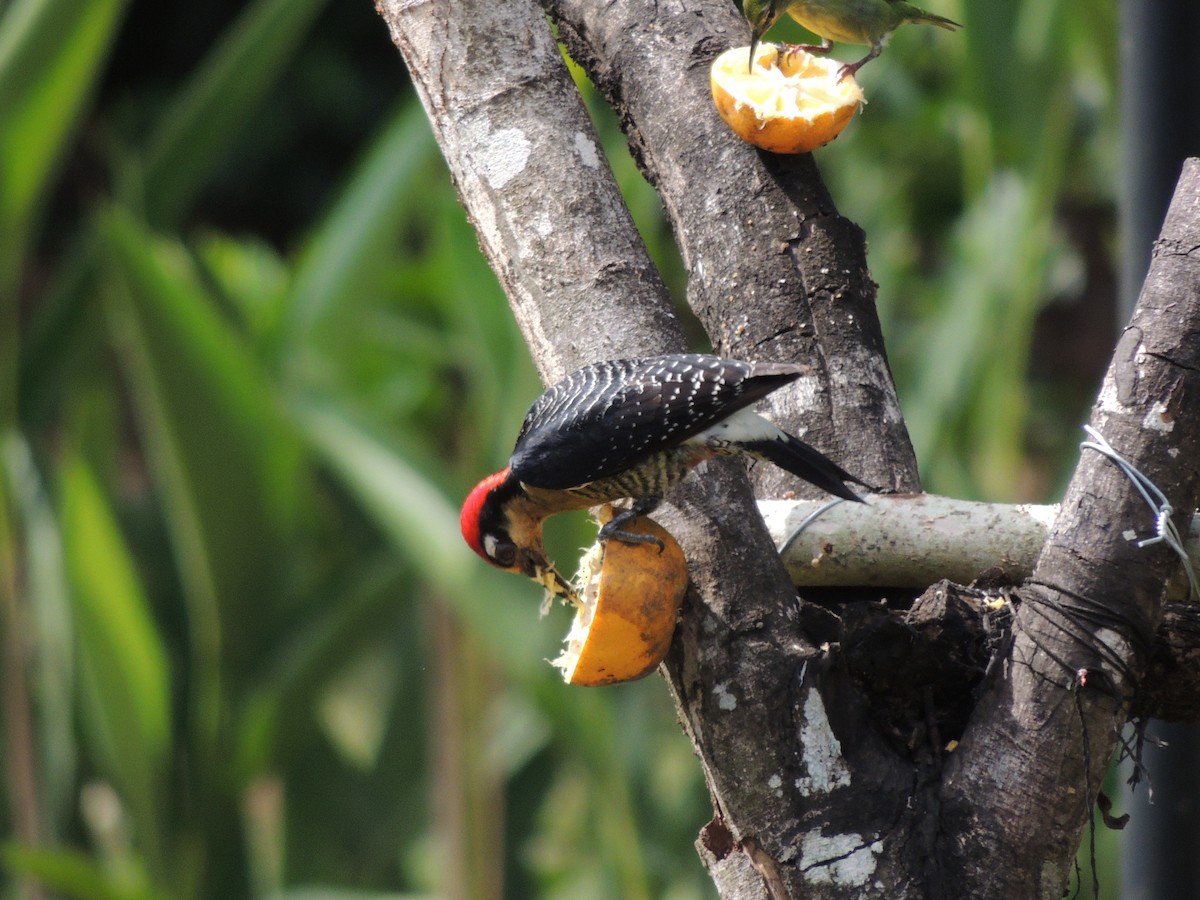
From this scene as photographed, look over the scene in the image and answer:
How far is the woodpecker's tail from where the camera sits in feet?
6.26

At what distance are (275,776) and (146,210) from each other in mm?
1890

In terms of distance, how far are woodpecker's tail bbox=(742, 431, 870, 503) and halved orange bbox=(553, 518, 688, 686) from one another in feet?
0.98

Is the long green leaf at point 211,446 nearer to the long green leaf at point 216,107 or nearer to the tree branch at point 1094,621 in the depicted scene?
the long green leaf at point 216,107

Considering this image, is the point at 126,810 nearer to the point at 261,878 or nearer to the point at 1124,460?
the point at 261,878

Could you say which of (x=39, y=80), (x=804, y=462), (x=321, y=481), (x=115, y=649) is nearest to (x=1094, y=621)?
(x=804, y=462)

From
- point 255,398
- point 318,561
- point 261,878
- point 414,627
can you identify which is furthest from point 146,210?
point 261,878

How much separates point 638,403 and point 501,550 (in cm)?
46

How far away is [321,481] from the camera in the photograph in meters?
5.03

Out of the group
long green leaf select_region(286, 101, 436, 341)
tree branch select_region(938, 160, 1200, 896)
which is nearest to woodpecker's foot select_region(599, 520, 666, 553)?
tree branch select_region(938, 160, 1200, 896)

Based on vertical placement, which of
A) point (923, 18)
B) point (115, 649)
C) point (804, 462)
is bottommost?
point (115, 649)

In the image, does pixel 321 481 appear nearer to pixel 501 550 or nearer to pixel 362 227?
pixel 362 227

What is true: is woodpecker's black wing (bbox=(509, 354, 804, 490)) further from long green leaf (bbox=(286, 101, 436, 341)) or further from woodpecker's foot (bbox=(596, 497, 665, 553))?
long green leaf (bbox=(286, 101, 436, 341))

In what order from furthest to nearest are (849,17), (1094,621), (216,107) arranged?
(216,107)
(849,17)
(1094,621)

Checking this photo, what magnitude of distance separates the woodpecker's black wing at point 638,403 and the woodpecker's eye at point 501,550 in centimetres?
29
